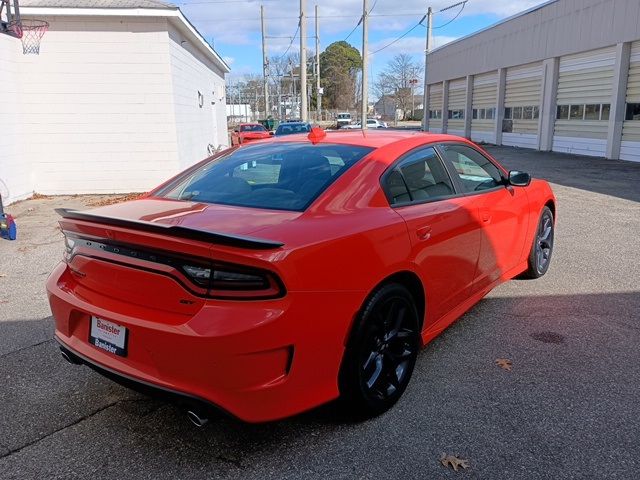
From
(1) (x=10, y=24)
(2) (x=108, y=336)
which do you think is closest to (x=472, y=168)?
(2) (x=108, y=336)

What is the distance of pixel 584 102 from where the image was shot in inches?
839

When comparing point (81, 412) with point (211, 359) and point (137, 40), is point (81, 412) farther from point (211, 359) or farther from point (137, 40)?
point (137, 40)

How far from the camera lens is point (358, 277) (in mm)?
2693

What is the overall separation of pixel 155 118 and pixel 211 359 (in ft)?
36.2

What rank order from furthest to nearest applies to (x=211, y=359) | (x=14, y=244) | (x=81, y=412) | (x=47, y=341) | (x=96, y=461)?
(x=14, y=244), (x=47, y=341), (x=81, y=412), (x=96, y=461), (x=211, y=359)

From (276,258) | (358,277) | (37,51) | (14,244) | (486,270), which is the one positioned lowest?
(14,244)

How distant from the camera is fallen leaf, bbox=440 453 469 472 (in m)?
2.60

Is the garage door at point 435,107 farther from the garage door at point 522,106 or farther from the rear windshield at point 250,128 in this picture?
the rear windshield at point 250,128

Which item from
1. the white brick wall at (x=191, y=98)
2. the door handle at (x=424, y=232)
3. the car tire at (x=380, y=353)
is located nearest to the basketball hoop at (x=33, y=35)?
the white brick wall at (x=191, y=98)

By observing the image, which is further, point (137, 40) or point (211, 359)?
point (137, 40)

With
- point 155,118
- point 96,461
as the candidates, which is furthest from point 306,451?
point 155,118

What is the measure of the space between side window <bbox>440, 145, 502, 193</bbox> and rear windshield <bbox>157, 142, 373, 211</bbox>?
946 mm

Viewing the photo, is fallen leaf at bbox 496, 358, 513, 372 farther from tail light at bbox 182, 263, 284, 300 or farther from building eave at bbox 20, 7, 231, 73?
building eave at bbox 20, 7, 231, 73

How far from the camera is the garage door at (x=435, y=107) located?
3947cm
